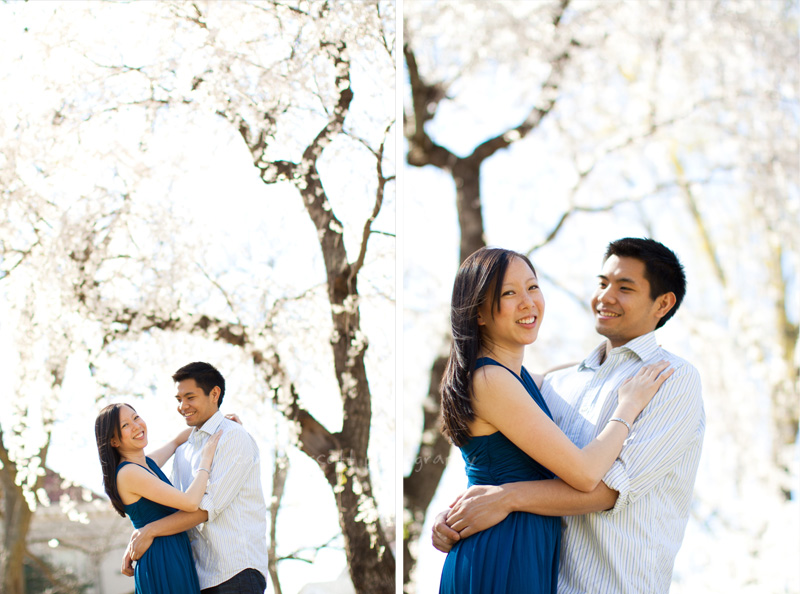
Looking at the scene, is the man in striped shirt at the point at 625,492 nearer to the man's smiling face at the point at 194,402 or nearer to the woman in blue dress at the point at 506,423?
the woman in blue dress at the point at 506,423

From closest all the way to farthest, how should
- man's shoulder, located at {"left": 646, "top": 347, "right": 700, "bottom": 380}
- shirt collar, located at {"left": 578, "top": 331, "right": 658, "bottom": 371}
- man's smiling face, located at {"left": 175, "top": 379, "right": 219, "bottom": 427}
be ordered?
man's shoulder, located at {"left": 646, "top": 347, "right": 700, "bottom": 380} < shirt collar, located at {"left": 578, "top": 331, "right": 658, "bottom": 371} < man's smiling face, located at {"left": 175, "top": 379, "right": 219, "bottom": 427}

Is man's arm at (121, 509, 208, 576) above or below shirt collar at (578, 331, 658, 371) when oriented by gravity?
below

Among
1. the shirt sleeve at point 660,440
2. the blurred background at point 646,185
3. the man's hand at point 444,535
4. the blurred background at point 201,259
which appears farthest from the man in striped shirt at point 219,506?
the blurred background at point 646,185

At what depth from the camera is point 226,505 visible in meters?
2.06

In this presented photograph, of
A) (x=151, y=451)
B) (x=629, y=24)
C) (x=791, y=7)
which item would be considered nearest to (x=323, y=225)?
(x=151, y=451)

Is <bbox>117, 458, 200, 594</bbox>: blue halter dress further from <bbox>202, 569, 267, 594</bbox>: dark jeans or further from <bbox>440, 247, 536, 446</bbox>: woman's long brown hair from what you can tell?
<bbox>440, 247, 536, 446</bbox>: woman's long brown hair

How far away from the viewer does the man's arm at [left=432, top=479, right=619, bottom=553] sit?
1.38m

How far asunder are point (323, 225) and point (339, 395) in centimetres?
60

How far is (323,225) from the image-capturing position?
254 centimetres

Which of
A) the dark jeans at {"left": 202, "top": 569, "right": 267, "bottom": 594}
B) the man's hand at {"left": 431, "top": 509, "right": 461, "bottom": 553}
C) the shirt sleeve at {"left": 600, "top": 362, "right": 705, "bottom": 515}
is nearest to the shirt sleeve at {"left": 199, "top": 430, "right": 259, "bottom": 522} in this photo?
the dark jeans at {"left": 202, "top": 569, "right": 267, "bottom": 594}

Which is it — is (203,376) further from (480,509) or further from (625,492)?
(625,492)

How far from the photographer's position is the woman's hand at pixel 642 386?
144cm

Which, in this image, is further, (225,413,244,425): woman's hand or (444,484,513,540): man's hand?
(225,413,244,425): woman's hand

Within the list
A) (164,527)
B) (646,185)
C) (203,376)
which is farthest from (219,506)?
(646,185)
